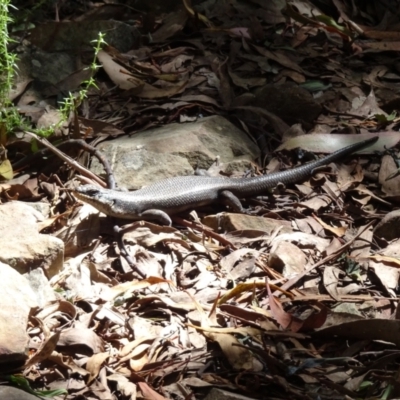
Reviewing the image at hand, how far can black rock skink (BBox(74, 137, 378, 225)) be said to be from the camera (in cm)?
490

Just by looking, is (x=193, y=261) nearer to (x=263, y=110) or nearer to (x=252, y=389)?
(x=252, y=389)

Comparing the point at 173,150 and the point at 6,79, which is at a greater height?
the point at 6,79

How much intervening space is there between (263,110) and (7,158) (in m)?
2.11

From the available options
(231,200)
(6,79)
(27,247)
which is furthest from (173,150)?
(27,247)

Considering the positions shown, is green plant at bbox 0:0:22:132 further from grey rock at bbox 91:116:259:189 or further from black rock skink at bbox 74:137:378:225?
black rock skink at bbox 74:137:378:225

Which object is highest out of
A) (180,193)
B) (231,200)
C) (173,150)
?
(173,150)

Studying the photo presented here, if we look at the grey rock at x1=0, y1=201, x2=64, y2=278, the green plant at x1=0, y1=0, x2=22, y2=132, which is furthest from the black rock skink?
the green plant at x1=0, y1=0, x2=22, y2=132

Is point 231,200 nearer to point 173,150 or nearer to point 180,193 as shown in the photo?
point 180,193

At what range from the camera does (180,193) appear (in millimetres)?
5117

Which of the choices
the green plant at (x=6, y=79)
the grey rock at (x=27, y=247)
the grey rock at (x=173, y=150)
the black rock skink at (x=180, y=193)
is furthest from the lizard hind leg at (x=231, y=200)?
the green plant at (x=6, y=79)

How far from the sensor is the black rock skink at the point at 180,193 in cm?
490

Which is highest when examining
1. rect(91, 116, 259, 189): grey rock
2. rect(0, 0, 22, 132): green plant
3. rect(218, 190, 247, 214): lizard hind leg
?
rect(0, 0, 22, 132): green plant

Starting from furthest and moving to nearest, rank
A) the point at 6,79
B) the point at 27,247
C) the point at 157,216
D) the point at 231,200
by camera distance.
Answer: the point at 6,79, the point at 231,200, the point at 157,216, the point at 27,247

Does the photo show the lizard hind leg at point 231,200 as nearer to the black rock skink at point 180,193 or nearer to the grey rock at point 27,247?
the black rock skink at point 180,193
